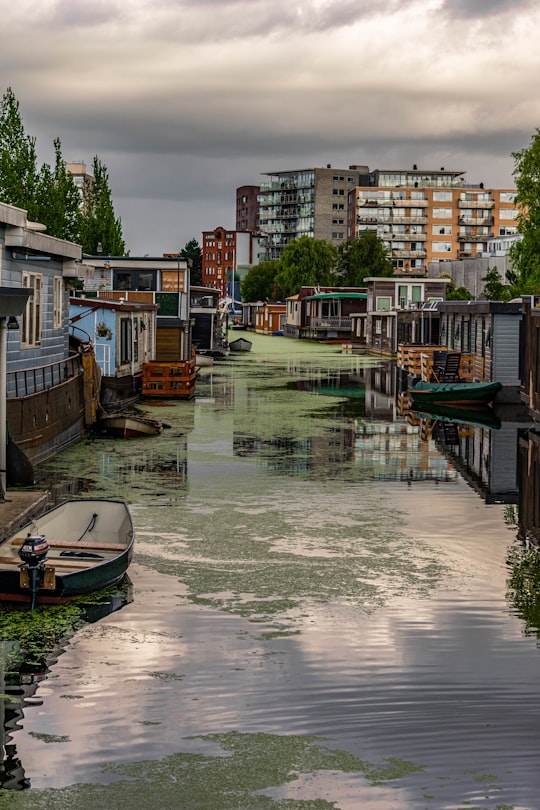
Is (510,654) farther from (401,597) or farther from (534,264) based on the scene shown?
(534,264)

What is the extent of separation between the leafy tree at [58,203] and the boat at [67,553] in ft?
204

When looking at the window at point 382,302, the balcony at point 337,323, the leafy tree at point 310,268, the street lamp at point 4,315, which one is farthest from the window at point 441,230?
the street lamp at point 4,315

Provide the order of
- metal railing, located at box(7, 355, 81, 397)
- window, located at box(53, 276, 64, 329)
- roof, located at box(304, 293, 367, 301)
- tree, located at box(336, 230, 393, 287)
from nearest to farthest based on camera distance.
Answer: metal railing, located at box(7, 355, 81, 397), window, located at box(53, 276, 64, 329), roof, located at box(304, 293, 367, 301), tree, located at box(336, 230, 393, 287)

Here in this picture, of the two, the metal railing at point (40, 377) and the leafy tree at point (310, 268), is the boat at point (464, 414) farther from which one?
the leafy tree at point (310, 268)

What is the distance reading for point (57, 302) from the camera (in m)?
35.5

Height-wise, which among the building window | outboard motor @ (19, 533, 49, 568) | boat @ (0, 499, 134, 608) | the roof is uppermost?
the building window

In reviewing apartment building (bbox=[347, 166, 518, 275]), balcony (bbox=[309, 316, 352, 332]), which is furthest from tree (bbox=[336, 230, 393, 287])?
apartment building (bbox=[347, 166, 518, 275])

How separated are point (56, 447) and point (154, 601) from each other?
15.5 meters

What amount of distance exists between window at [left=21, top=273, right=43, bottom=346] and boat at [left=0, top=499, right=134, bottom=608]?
12.9 metres

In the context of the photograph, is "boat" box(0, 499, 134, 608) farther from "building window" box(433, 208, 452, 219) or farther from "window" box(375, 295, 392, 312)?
"building window" box(433, 208, 452, 219)

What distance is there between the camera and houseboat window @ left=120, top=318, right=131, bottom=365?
46.9 m

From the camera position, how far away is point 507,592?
1738 cm

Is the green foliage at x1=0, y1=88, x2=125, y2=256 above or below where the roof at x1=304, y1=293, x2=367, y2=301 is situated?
above

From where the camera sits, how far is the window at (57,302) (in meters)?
35.2
